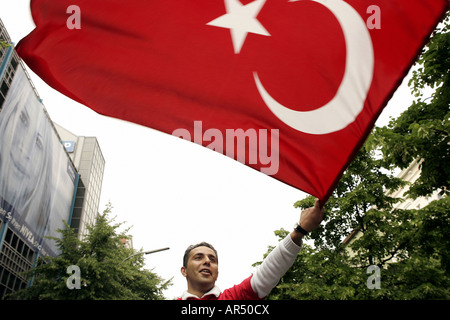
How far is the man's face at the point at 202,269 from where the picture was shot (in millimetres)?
3270

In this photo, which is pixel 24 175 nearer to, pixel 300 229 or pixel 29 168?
pixel 29 168

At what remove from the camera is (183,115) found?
3.90 m

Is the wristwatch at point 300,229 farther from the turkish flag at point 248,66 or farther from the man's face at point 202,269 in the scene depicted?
the man's face at point 202,269

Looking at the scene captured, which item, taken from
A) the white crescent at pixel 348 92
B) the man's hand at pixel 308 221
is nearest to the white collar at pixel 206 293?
the man's hand at pixel 308 221

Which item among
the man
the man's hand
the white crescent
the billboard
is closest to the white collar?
the man

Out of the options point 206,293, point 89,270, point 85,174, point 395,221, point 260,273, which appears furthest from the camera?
point 85,174

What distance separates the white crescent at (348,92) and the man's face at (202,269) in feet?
Answer: 4.20

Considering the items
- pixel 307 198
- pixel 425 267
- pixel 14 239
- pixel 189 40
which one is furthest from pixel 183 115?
pixel 14 239

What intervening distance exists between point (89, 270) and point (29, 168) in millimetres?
17545

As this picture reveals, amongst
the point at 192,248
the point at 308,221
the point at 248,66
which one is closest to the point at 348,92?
the point at 248,66

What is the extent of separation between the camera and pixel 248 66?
388 centimetres

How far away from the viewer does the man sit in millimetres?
3066
